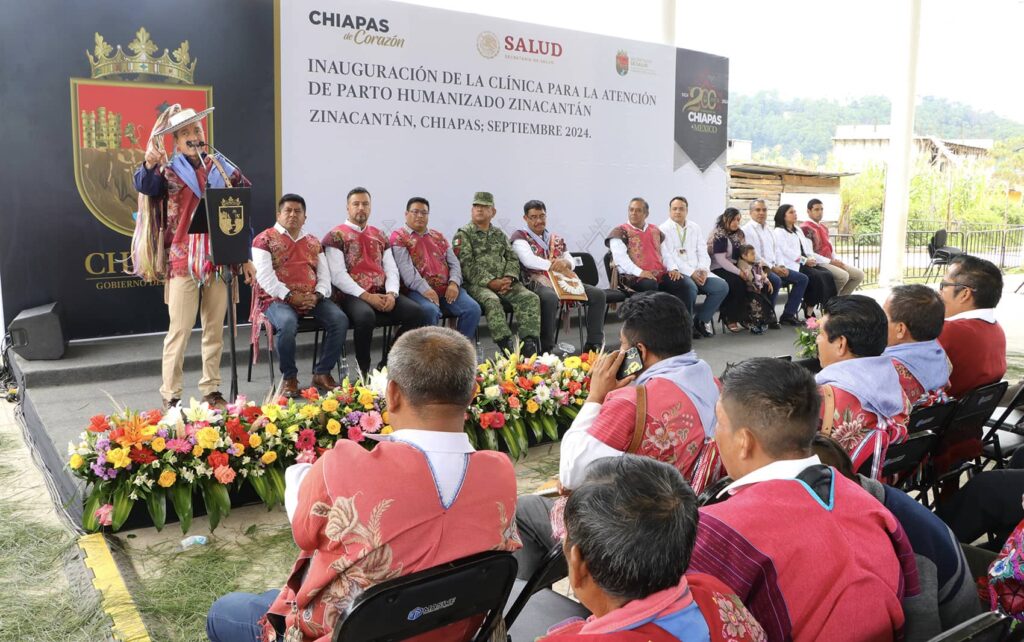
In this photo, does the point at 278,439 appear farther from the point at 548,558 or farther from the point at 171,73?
the point at 171,73

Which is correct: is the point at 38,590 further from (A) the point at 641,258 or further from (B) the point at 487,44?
(B) the point at 487,44

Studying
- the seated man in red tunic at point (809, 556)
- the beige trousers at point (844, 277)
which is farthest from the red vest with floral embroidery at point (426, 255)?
the seated man in red tunic at point (809, 556)

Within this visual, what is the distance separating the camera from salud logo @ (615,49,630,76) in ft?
25.8

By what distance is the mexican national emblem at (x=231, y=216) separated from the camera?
3.97m

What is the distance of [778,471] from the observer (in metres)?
1.53

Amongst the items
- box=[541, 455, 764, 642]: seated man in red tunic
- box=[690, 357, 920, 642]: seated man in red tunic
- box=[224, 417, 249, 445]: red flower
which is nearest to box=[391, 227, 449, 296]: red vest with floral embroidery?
box=[224, 417, 249, 445]: red flower

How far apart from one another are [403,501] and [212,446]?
1.95 meters

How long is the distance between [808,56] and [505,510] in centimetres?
5319

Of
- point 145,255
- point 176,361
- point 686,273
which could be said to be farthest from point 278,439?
point 686,273

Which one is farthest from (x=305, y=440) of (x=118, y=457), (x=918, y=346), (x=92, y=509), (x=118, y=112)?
(x=118, y=112)

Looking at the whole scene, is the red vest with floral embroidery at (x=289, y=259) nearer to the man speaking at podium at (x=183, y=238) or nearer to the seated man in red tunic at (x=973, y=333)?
the man speaking at podium at (x=183, y=238)

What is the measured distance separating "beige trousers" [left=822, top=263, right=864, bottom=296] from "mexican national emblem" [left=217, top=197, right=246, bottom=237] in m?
6.09

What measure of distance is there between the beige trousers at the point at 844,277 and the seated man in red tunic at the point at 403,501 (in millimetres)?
7285

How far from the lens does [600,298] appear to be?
6.44 metres
